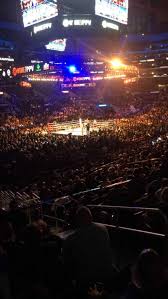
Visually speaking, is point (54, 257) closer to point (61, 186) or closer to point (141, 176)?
point (141, 176)

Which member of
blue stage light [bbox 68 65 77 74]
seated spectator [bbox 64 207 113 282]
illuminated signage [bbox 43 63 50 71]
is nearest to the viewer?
seated spectator [bbox 64 207 113 282]

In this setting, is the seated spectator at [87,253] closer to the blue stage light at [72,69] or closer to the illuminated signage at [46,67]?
the illuminated signage at [46,67]

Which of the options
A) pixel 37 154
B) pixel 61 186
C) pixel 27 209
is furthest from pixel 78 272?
pixel 37 154

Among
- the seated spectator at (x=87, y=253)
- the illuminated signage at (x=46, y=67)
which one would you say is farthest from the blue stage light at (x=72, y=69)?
the seated spectator at (x=87, y=253)

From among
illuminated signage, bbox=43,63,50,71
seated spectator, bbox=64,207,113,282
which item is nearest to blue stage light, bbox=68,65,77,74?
illuminated signage, bbox=43,63,50,71

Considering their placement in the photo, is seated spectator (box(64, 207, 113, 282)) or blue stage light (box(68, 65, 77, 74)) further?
blue stage light (box(68, 65, 77, 74))

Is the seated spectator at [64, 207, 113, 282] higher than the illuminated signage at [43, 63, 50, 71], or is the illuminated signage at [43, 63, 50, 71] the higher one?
the illuminated signage at [43, 63, 50, 71]

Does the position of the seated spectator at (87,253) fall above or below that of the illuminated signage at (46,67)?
below

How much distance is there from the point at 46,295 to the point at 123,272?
1028 millimetres

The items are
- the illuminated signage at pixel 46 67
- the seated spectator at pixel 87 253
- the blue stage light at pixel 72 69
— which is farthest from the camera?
the blue stage light at pixel 72 69

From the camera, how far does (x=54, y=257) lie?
490 centimetres

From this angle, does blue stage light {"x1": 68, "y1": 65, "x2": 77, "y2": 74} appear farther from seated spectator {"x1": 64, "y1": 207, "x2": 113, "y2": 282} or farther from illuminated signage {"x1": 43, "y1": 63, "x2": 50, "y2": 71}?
seated spectator {"x1": 64, "y1": 207, "x2": 113, "y2": 282}

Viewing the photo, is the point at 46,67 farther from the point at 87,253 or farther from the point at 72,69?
the point at 87,253

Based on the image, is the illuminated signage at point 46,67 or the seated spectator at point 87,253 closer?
the seated spectator at point 87,253
